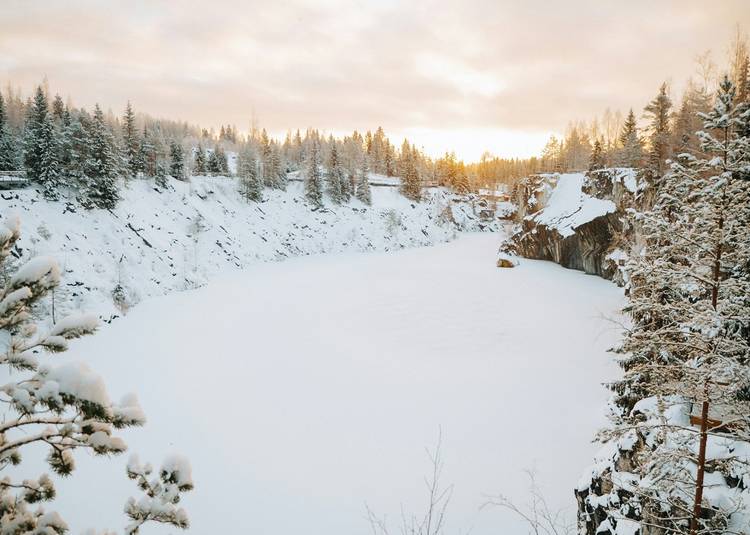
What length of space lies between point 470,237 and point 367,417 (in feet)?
246

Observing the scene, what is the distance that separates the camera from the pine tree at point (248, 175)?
6041 centimetres

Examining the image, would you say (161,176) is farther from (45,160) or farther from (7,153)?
(45,160)

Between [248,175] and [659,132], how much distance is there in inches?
2083

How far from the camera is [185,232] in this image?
139ft

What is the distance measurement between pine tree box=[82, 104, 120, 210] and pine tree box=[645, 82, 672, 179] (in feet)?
152

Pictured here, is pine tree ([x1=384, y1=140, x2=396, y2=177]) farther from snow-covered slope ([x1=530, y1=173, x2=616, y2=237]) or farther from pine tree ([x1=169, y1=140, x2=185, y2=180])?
pine tree ([x1=169, y1=140, x2=185, y2=180])

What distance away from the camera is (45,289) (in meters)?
2.79

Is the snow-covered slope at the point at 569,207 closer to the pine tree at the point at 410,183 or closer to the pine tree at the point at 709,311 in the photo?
the pine tree at the point at 410,183

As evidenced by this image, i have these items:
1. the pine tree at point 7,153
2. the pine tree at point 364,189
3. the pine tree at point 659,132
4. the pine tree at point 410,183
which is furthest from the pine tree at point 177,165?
the pine tree at point 659,132

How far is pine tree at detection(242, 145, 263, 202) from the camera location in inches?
2378

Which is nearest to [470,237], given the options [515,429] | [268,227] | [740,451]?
[268,227]

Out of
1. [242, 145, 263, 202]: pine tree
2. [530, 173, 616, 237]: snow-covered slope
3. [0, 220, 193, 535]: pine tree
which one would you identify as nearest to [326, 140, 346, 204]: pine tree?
[242, 145, 263, 202]: pine tree

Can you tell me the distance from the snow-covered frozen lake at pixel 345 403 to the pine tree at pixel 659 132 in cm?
1239

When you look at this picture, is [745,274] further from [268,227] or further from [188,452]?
[268,227]
